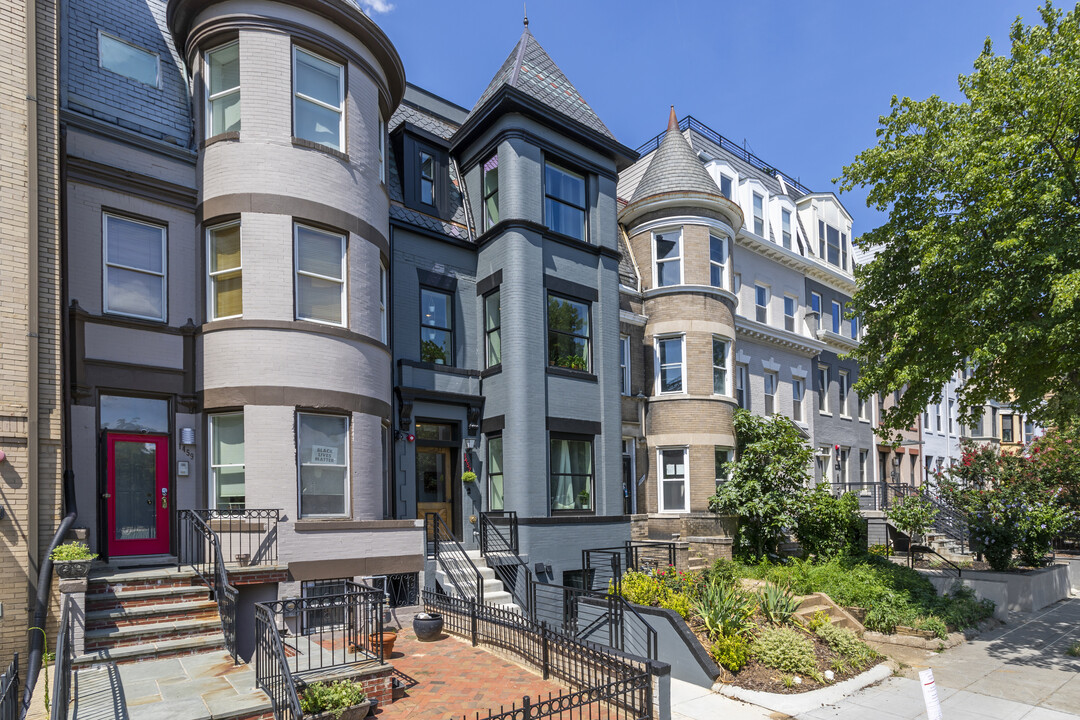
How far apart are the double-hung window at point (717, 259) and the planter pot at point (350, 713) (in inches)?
668

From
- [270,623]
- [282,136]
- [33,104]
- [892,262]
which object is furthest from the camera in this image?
[892,262]

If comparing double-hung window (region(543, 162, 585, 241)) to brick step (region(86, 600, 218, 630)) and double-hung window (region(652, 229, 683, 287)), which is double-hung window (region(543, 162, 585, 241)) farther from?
brick step (region(86, 600, 218, 630))

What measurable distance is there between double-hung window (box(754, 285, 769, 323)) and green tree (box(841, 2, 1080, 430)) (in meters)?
10.2

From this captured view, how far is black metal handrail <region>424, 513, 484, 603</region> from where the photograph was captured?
13.7 metres

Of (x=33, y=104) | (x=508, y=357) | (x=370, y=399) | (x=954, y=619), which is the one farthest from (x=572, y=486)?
(x=33, y=104)

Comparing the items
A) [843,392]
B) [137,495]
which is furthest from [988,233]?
[843,392]

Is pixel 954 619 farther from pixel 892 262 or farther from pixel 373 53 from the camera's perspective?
pixel 373 53

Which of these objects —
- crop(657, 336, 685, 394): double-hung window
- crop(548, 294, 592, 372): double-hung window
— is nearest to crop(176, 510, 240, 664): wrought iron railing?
crop(548, 294, 592, 372): double-hung window

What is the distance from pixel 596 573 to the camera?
1723 cm

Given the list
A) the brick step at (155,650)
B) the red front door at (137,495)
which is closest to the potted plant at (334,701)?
the brick step at (155,650)

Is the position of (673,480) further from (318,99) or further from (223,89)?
(223,89)

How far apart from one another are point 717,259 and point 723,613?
13.3m

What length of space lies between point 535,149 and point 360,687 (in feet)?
43.4

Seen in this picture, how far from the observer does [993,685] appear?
37.0ft
